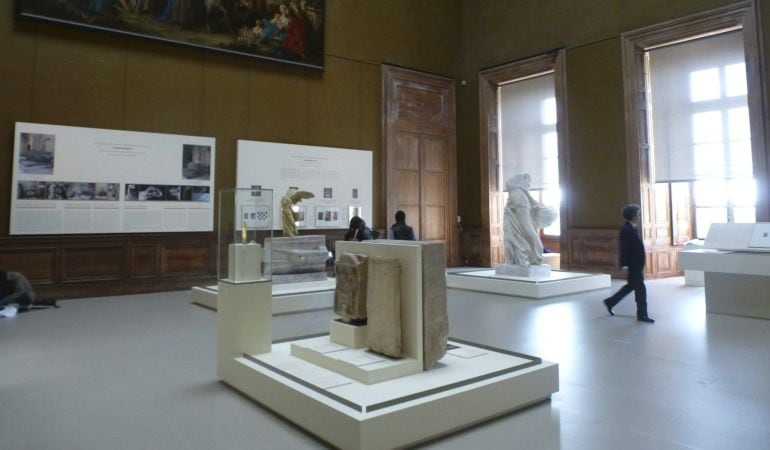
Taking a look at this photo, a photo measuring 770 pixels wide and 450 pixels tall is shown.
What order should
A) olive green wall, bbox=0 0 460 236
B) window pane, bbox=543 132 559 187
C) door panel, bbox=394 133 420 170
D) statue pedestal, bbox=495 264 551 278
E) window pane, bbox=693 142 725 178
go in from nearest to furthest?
olive green wall, bbox=0 0 460 236 → statue pedestal, bbox=495 264 551 278 → window pane, bbox=693 142 725 178 → door panel, bbox=394 133 420 170 → window pane, bbox=543 132 559 187

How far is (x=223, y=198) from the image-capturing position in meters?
3.88

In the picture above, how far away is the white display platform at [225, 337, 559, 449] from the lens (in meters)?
2.74

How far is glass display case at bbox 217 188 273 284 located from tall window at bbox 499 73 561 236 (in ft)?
36.2

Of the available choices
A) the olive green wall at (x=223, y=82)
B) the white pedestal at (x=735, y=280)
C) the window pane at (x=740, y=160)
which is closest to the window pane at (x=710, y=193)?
the window pane at (x=740, y=160)

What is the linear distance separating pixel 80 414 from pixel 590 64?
1254 centimetres

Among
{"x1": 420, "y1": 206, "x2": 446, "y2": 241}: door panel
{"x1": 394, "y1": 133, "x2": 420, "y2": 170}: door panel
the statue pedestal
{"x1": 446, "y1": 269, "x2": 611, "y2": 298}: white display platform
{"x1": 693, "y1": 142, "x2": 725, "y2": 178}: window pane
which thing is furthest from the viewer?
{"x1": 420, "y1": 206, "x2": 446, "y2": 241}: door panel

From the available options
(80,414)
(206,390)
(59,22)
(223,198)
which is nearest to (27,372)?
(80,414)

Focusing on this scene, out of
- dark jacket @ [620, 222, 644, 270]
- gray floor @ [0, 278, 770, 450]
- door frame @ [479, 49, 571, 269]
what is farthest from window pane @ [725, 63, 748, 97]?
dark jacket @ [620, 222, 644, 270]

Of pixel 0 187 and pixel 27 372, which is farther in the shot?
pixel 0 187

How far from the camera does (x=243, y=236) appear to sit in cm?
386

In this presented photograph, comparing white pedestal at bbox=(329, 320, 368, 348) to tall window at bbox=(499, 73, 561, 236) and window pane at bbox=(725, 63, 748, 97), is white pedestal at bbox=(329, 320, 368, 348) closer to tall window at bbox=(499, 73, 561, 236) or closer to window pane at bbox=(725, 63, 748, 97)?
window pane at bbox=(725, 63, 748, 97)

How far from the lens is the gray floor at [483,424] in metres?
2.95

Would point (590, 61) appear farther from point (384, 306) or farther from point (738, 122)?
point (384, 306)

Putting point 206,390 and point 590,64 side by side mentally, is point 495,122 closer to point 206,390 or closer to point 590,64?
point 590,64
